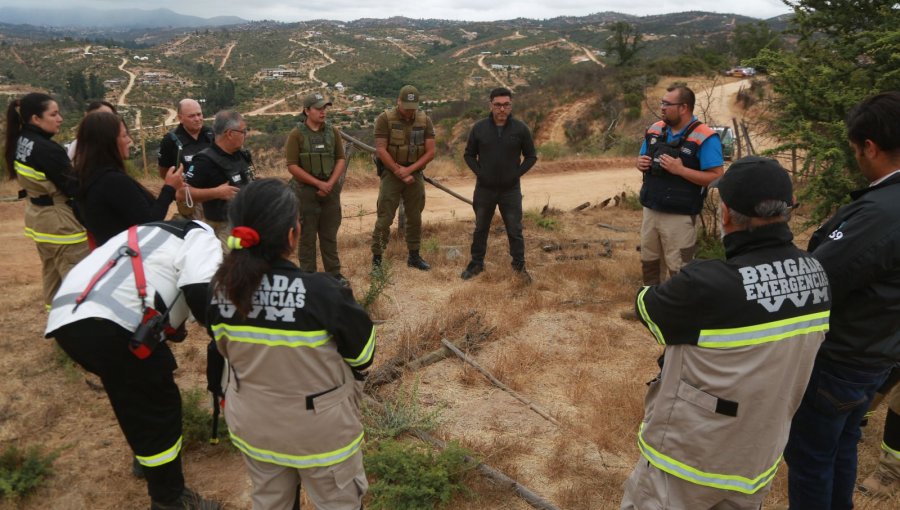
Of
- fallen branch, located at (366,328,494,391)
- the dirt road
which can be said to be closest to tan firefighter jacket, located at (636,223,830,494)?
fallen branch, located at (366,328,494,391)

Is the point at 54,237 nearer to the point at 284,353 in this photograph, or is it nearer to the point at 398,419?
the point at 398,419

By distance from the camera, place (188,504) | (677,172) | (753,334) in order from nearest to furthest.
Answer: (753,334) → (188,504) → (677,172)

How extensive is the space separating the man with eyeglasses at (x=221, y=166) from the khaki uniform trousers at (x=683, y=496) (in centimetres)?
364

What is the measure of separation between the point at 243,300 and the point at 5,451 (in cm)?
255

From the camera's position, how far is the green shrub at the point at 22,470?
3111mm

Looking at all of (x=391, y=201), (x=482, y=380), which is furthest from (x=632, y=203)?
(x=482, y=380)

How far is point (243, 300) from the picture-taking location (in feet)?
6.34

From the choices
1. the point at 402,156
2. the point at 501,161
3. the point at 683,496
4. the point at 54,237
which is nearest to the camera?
the point at 683,496

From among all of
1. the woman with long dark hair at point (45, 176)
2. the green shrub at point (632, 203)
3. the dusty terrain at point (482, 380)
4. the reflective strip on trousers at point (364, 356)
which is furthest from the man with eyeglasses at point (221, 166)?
the green shrub at point (632, 203)

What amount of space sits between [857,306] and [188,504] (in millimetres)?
3237

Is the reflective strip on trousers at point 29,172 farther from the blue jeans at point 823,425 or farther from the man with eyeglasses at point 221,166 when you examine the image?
the blue jeans at point 823,425

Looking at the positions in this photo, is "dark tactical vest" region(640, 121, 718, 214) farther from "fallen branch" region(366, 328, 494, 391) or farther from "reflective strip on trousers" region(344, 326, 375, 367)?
"reflective strip on trousers" region(344, 326, 375, 367)

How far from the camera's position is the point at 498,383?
→ 4.29 meters

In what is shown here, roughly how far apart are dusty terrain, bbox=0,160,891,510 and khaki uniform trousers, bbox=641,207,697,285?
2.36 ft
